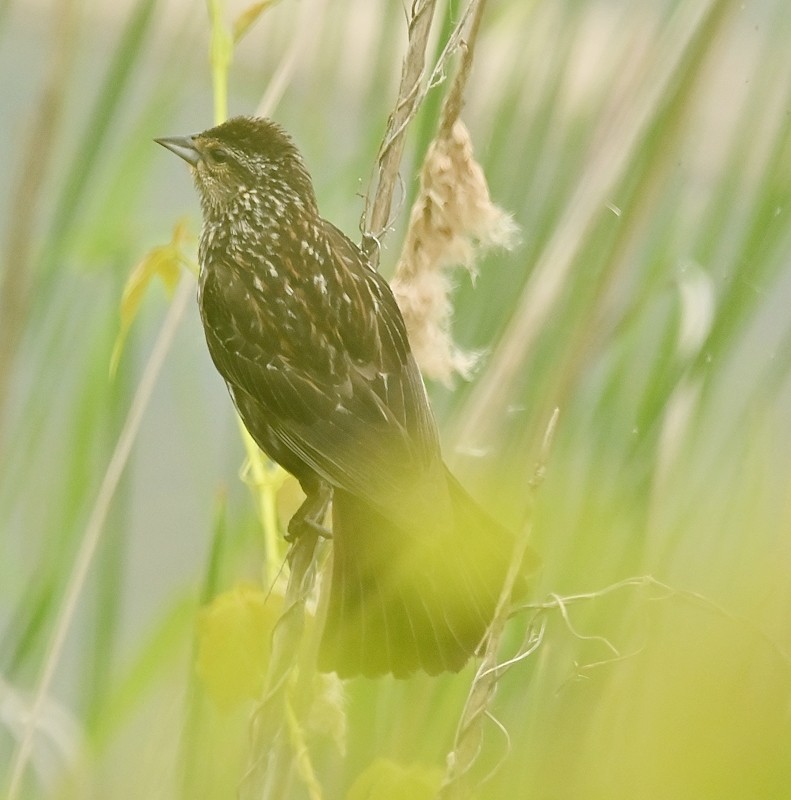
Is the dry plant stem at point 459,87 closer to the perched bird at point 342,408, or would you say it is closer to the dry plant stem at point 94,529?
the perched bird at point 342,408

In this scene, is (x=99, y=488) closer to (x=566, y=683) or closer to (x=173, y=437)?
(x=173, y=437)

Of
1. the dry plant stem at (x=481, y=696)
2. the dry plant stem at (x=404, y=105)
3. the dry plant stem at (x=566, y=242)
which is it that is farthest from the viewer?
the dry plant stem at (x=566, y=242)

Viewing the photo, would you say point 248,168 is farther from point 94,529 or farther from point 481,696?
point 481,696

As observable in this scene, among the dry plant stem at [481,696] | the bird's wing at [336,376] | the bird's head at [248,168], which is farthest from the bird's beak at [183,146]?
the dry plant stem at [481,696]

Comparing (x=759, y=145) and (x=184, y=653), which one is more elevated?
(x=759, y=145)

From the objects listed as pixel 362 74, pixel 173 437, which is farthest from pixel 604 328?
pixel 173 437

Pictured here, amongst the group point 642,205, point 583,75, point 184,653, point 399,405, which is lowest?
point 184,653

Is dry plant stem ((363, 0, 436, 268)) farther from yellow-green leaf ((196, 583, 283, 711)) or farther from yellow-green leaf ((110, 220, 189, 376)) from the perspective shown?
yellow-green leaf ((196, 583, 283, 711))
